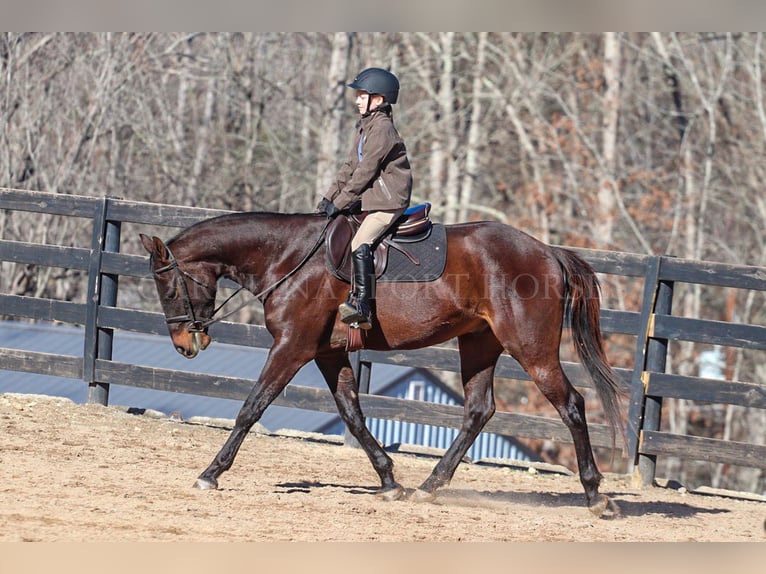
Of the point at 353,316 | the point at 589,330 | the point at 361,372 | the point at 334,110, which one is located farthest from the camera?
the point at 334,110

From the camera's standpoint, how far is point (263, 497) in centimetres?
661

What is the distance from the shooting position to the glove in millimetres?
6972

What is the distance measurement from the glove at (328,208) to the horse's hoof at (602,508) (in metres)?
2.67

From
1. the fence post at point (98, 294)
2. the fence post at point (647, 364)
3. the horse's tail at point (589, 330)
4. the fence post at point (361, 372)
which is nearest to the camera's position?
the horse's tail at point (589, 330)

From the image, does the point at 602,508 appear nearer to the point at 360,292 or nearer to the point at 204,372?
the point at 360,292

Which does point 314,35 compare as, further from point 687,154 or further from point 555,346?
point 555,346

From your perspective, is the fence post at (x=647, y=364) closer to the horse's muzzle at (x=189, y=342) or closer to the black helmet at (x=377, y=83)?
the black helmet at (x=377, y=83)

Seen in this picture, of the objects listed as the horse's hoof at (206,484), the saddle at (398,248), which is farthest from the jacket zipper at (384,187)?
the horse's hoof at (206,484)

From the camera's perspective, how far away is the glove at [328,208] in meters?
6.97

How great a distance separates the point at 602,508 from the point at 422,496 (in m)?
1.24

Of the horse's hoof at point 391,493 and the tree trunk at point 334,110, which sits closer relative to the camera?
the horse's hoof at point 391,493

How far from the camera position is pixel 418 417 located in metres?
8.84

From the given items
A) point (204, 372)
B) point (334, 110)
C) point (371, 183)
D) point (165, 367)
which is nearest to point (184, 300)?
point (371, 183)

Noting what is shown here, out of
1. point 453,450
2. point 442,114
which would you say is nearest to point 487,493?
point 453,450
